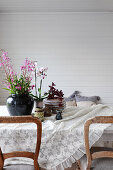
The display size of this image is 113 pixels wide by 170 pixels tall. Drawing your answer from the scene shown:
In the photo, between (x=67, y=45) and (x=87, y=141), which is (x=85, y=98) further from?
(x=87, y=141)

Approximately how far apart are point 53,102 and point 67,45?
8.08 feet

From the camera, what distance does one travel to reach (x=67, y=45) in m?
4.35

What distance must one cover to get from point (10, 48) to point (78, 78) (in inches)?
63.9

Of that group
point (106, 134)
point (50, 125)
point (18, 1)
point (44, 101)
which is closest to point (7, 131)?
point (50, 125)

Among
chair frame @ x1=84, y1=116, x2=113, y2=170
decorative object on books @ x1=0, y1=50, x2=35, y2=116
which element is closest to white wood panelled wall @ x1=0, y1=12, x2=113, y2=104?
decorative object on books @ x1=0, y1=50, x2=35, y2=116

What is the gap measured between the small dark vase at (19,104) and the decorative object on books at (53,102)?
24cm

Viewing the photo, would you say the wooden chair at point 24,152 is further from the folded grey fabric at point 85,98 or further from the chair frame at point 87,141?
the folded grey fabric at point 85,98

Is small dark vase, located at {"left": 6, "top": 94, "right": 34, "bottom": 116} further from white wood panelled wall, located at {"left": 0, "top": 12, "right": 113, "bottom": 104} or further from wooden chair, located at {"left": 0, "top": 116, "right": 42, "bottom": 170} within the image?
white wood panelled wall, located at {"left": 0, "top": 12, "right": 113, "bottom": 104}

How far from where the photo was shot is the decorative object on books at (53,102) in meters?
2.13

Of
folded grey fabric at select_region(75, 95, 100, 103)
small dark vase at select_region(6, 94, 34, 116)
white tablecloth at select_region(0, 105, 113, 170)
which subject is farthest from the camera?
folded grey fabric at select_region(75, 95, 100, 103)

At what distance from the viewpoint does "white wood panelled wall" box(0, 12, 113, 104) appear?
4.31m

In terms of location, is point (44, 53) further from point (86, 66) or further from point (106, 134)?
point (106, 134)

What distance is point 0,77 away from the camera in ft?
14.6

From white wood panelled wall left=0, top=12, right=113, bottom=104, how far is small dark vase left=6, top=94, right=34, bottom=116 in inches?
97.6
